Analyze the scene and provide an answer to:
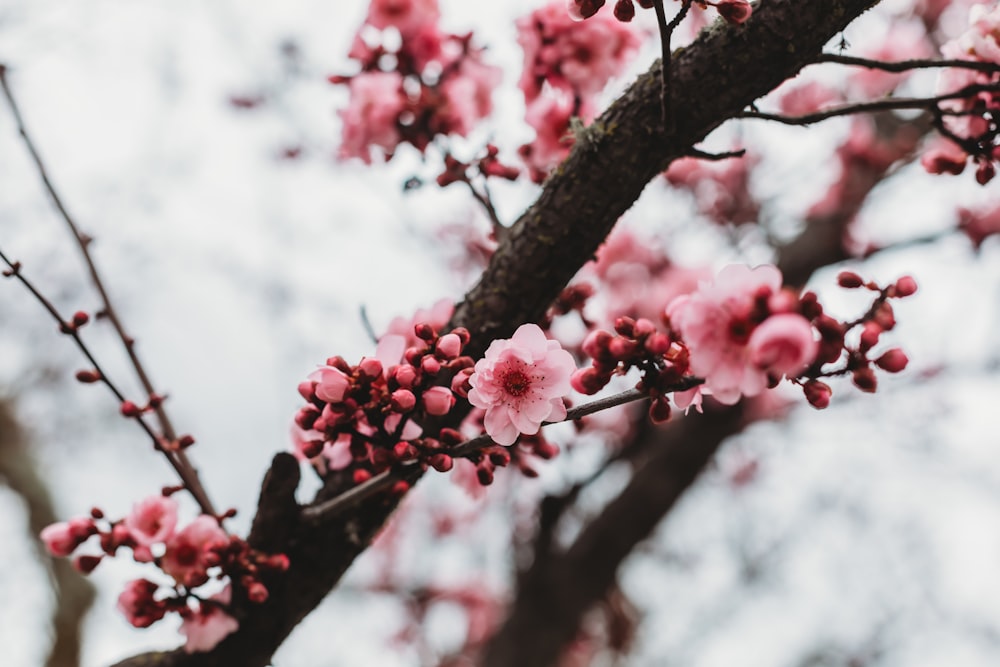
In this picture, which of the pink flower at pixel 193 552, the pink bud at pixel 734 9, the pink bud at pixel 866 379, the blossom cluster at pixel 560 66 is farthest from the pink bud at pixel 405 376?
the blossom cluster at pixel 560 66

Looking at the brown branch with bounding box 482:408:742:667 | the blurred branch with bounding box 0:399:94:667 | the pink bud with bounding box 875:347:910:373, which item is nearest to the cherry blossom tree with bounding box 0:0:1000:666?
the pink bud with bounding box 875:347:910:373

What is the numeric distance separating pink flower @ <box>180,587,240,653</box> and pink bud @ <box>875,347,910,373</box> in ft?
4.64

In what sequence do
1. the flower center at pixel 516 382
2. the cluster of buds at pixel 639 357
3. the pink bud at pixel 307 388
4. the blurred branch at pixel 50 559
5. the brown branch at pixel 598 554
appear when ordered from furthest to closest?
the blurred branch at pixel 50 559 < the brown branch at pixel 598 554 < the pink bud at pixel 307 388 < the flower center at pixel 516 382 < the cluster of buds at pixel 639 357

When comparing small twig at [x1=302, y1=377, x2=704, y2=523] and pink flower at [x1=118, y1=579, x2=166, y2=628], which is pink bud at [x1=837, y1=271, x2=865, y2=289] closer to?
small twig at [x1=302, y1=377, x2=704, y2=523]

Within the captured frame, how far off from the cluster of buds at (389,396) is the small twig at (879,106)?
0.83m

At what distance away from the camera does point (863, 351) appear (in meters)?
1.04

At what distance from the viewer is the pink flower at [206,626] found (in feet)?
4.90

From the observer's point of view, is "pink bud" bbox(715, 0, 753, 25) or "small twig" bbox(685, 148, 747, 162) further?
"small twig" bbox(685, 148, 747, 162)

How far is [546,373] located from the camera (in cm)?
114

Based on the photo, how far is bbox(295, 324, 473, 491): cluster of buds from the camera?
1207mm

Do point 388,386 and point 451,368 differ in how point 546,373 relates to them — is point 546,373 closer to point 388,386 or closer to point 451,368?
point 451,368

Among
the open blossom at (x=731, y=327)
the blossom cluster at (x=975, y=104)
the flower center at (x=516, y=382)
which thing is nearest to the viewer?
the open blossom at (x=731, y=327)

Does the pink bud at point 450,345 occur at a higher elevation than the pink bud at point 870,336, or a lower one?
higher

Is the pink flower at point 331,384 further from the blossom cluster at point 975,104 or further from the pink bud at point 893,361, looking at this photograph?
the blossom cluster at point 975,104
